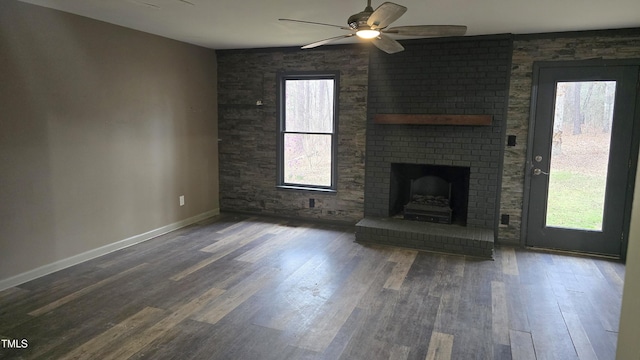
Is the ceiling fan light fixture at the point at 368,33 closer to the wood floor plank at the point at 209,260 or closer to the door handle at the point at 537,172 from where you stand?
the wood floor plank at the point at 209,260

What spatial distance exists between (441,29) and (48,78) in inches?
133

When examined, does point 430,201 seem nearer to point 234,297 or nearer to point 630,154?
point 630,154

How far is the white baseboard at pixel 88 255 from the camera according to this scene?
351cm

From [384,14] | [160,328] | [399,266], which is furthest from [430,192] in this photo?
[160,328]

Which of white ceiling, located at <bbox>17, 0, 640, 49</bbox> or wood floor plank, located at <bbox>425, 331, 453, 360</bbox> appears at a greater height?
white ceiling, located at <bbox>17, 0, 640, 49</bbox>

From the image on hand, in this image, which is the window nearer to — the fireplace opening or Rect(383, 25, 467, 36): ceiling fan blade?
the fireplace opening

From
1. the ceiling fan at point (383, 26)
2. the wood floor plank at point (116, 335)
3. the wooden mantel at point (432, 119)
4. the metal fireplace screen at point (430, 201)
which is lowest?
the wood floor plank at point (116, 335)

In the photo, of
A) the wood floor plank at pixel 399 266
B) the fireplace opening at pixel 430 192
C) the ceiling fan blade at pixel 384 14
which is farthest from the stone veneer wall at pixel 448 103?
the ceiling fan blade at pixel 384 14

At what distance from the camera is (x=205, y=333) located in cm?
279

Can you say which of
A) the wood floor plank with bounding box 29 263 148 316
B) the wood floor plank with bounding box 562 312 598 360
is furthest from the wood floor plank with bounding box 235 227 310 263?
the wood floor plank with bounding box 562 312 598 360

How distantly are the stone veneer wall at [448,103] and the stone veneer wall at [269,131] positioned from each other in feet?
0.87

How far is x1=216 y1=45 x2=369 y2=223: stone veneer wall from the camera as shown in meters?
5.35

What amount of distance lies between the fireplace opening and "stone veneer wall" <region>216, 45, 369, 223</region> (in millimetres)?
497

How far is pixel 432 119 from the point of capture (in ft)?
15.7
